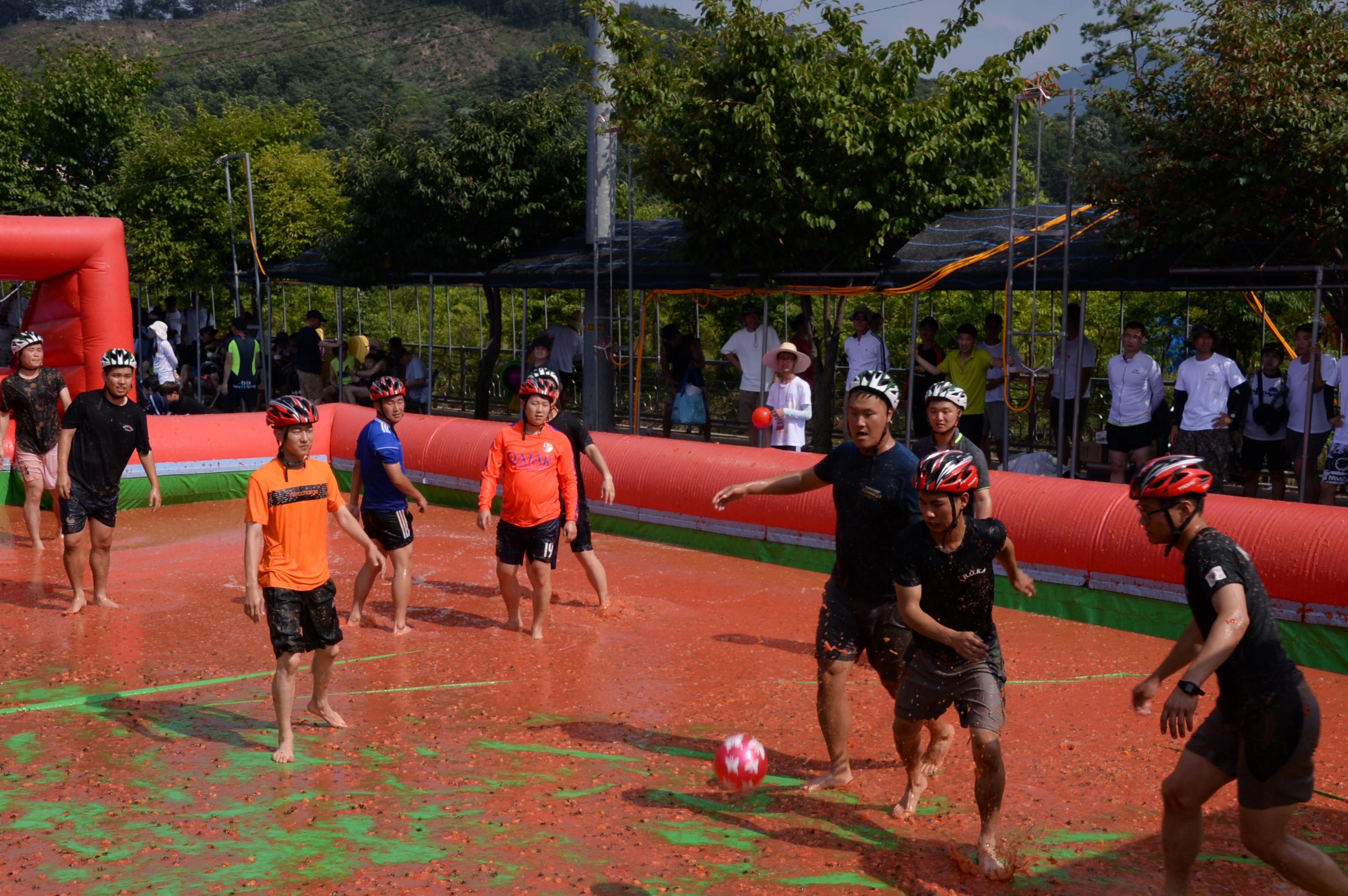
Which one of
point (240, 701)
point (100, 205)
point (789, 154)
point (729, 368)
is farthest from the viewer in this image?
point (100, 205)

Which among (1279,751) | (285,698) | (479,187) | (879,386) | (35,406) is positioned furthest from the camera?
(479,187)

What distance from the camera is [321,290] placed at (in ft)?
136

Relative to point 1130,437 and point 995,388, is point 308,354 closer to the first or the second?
point 995,388

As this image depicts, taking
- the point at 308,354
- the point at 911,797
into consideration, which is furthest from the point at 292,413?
the point at 308,354

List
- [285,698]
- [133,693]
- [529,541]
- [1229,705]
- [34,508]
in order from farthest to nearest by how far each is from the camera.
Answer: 1. [34,508]
2. [529,541]
3. [133,693]
4. [285,698]
5. [1229,705]

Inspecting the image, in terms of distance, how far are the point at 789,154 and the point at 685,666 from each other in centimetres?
957

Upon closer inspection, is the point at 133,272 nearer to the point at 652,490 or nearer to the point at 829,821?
the point at 652,490

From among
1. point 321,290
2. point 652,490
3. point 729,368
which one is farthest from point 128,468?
point 321,290

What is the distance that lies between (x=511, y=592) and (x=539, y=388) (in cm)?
154

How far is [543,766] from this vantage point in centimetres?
648

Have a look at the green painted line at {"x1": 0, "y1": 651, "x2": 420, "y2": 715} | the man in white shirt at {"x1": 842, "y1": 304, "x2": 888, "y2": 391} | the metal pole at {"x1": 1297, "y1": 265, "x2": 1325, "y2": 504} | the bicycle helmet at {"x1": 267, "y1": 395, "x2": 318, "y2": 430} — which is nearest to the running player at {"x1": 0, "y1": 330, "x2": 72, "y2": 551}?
the green painted line at {"x1": 0, "y1": 651, "x2": 420, "y2": 715}

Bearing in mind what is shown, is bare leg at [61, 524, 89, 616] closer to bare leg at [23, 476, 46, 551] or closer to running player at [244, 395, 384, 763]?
bare leg at [23, 476, 46, 551]

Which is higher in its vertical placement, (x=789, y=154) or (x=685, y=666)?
(x=789, y=154)

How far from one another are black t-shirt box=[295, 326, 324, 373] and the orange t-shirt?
16425mm
